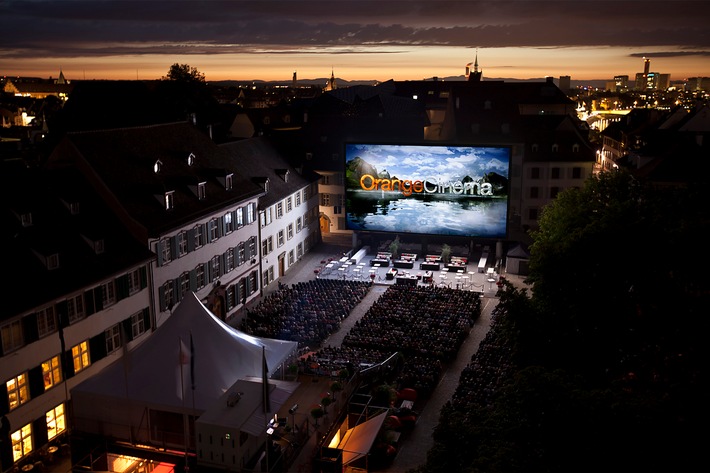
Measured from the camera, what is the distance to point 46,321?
27781 millimetres

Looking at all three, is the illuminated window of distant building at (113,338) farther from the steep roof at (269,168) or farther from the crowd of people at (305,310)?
the steep roof at (269,168)

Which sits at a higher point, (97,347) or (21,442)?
(97,347)

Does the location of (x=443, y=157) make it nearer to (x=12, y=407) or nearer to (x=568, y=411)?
(x=12, y=407)

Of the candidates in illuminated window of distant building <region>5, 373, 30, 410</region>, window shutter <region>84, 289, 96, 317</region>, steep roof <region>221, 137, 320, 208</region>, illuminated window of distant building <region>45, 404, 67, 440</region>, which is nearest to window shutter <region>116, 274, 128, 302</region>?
window shutter <region>84, 289, 96, 317</region>

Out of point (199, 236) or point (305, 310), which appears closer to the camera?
point (199, 236)

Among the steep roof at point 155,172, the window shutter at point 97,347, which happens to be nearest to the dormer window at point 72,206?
the steep roof at point 155,172

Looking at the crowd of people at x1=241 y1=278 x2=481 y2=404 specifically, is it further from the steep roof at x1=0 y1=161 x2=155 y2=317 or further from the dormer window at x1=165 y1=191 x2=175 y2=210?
the steep roof at x1=0 y1=161 x2=155 y2=317

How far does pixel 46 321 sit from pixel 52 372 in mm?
2249

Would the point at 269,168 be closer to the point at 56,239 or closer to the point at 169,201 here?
the point at 169,201

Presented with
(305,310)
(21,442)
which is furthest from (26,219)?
(305,310)

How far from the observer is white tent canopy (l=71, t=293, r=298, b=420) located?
26.3 meters

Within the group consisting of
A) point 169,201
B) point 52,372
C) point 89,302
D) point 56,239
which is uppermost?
point 169,201

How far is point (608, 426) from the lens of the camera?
44.7 feet

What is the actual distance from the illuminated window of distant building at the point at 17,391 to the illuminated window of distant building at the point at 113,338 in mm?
5244
